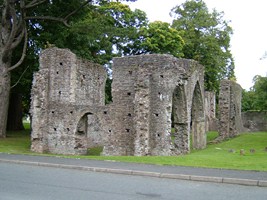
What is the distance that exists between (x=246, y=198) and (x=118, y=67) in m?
15.4

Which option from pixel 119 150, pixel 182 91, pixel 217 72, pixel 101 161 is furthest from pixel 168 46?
pixel 101 161

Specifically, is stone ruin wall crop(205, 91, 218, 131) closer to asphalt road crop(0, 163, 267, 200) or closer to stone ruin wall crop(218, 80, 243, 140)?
stone ruin wall crop(218, 80, 243, 140)

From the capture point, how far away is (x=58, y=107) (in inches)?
966

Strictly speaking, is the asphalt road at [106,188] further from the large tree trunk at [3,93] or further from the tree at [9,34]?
the tree at [9,34]

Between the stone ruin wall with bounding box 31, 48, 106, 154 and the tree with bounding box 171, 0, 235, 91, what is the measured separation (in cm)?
2171

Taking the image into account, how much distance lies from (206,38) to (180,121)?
23.3 meters

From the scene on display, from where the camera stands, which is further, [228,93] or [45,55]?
[228,93]

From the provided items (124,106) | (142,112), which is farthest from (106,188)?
(124,106)

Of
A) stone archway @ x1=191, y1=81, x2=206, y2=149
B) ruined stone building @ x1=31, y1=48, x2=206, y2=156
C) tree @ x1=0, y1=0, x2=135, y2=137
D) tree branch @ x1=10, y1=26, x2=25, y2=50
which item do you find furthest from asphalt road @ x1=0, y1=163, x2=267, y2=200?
tree branch @ x1=10, y1=26, x2=25, y2=50

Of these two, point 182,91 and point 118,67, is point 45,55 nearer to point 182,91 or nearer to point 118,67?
point 118,67

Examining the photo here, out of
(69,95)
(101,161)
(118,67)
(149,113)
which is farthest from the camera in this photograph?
(69,95)

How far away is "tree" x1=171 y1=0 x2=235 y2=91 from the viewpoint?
44.6 meters

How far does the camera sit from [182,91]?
77.2 ft

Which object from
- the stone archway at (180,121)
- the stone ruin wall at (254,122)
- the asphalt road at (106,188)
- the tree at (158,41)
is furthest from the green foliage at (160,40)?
the asphalt road at (106,188)
